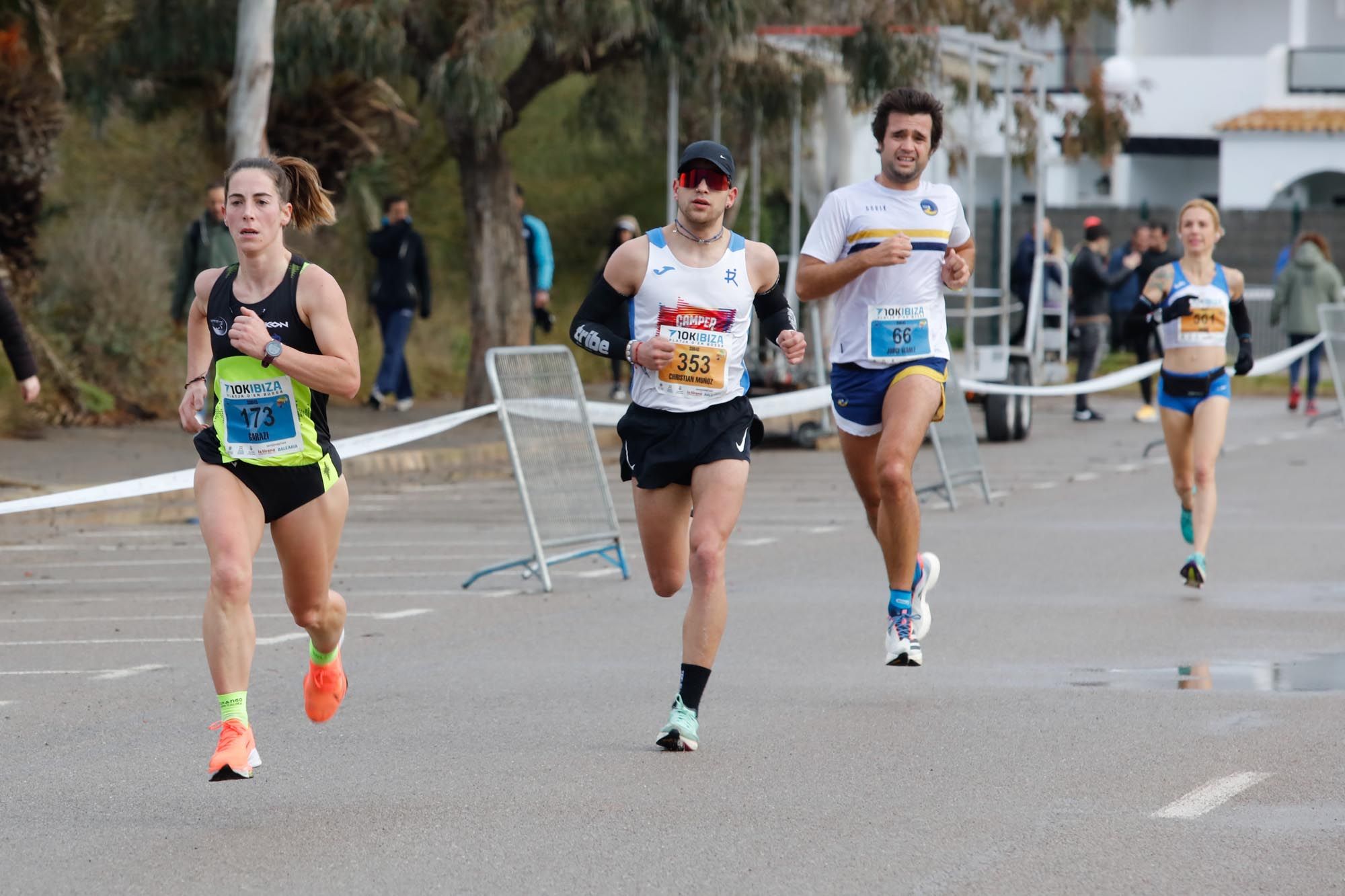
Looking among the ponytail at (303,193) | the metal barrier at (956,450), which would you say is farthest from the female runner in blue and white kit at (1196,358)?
the ponytail at (303,193)

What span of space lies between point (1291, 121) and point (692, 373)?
41.3m

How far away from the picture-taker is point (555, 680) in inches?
351

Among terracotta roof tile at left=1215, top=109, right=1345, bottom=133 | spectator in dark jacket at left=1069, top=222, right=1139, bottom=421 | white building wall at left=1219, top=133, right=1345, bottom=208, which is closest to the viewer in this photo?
spectator in dark jacket at left=1069, top=222, right=1139, bottom=421

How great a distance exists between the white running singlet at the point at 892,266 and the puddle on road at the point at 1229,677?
4.71ft

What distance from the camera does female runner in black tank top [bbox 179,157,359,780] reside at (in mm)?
6609

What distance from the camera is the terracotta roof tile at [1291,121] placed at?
151 ft

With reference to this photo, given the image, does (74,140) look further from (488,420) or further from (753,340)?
(753,340)

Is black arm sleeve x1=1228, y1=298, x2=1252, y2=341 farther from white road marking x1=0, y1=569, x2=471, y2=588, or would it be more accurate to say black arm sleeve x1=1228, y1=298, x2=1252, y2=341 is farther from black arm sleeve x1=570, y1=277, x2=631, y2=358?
black arm sleeve x1=570, y1=277, x2=631, y2=358

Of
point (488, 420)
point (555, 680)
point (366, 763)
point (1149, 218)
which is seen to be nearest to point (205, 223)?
point (488, 420)

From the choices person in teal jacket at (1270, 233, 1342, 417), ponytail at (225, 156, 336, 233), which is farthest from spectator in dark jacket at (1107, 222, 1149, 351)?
ponytail at (225, 156, 336, 233)

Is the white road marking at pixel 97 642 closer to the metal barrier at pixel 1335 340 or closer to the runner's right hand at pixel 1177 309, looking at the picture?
the runner's right hand at pixel 1177 309

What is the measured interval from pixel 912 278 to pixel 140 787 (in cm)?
373

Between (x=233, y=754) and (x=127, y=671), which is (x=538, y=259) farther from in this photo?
(x=233, y=754)

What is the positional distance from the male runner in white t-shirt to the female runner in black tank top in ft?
8.71
